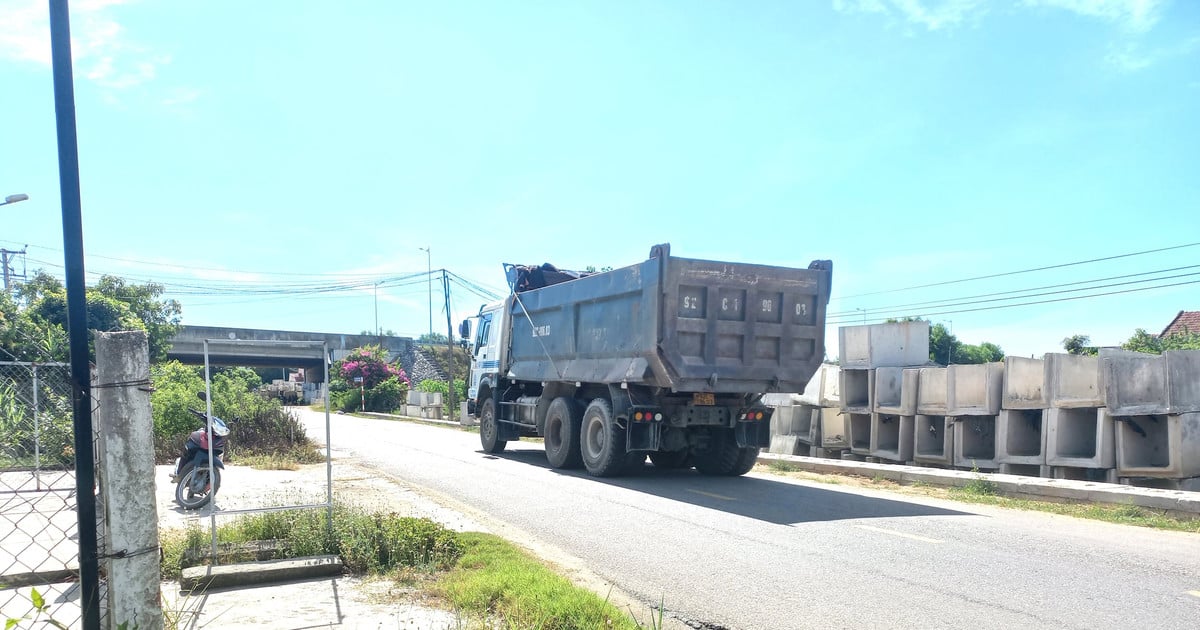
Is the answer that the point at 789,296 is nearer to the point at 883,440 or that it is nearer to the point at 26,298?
the point at 883,440

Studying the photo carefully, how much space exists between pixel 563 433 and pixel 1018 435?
7.39 m

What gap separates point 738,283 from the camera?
11.6 meters

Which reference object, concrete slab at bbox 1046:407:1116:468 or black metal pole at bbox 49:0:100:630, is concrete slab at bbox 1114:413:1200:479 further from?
black metal pole at bbox 49:0:100:630

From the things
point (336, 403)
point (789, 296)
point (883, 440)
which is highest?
point (789, 296)

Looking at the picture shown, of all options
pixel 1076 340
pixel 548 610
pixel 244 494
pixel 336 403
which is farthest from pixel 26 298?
pixel 1076 340

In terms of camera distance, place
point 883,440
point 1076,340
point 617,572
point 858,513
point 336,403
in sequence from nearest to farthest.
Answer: point 617,572 → point 858,513 → point 883,440 → point 1076,340 → point 336,403

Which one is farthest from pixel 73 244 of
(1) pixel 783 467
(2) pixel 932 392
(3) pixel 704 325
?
(2) pixel 932 392

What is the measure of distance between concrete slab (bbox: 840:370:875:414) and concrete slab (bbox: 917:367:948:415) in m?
1.50

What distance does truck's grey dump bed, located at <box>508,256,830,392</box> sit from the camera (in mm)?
11117

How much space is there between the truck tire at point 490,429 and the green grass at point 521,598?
35.1 feet

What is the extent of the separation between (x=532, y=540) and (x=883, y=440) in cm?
994

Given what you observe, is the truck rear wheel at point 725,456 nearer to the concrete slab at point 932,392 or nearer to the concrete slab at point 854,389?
the concrete slab at point 932,392

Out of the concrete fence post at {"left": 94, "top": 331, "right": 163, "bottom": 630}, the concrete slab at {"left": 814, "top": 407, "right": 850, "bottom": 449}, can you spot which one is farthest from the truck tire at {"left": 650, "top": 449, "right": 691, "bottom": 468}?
the concrete fence post at {"left": 94, "top": 331, "right": 163, "bottom": 630}

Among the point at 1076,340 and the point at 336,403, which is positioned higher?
the point at 1076,340
